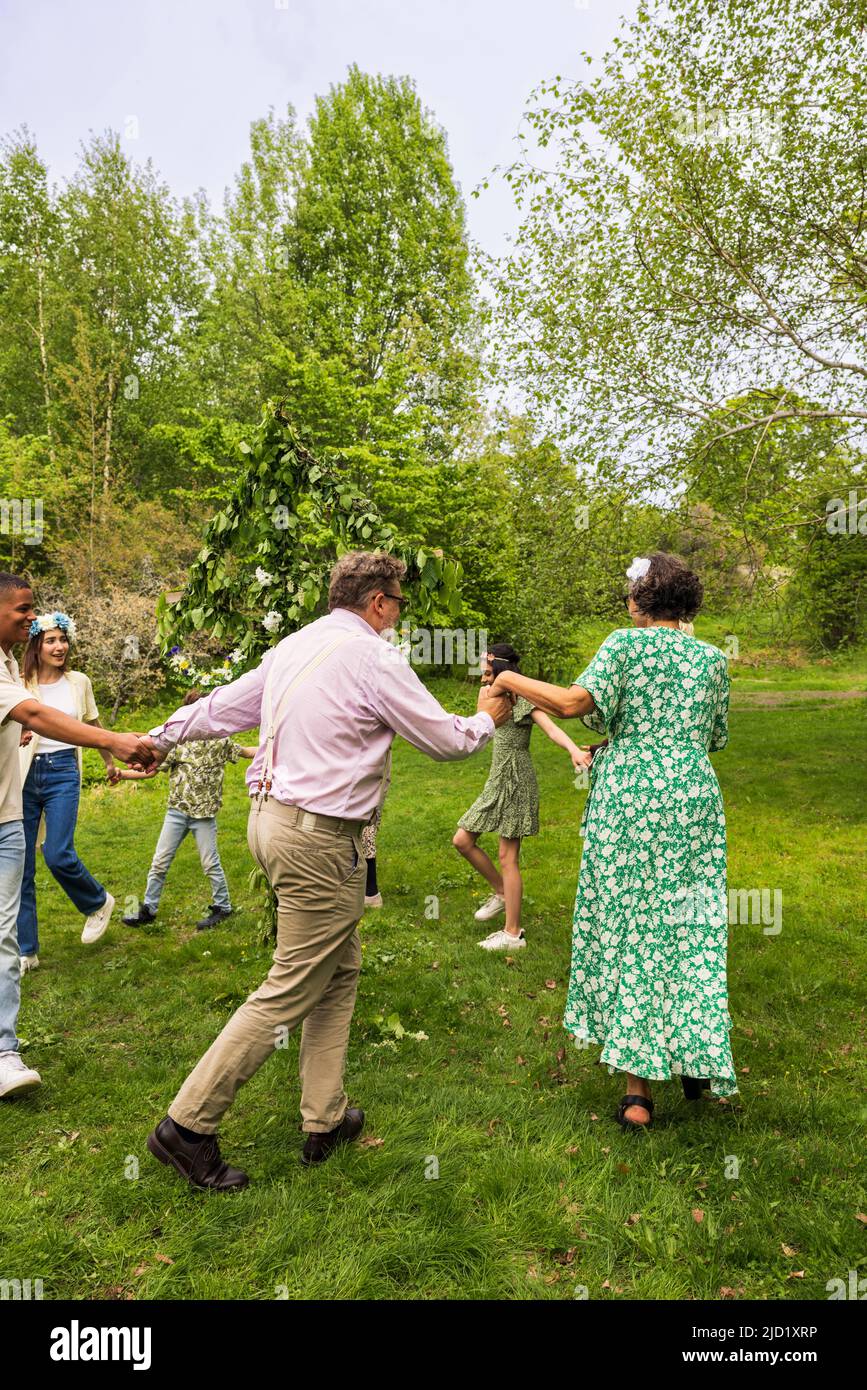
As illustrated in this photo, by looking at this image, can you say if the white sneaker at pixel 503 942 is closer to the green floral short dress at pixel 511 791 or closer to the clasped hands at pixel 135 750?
the green floral short dress at pixel 511 791

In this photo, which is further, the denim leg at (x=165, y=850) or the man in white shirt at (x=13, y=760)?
the denim leg at (x=165, y=850)

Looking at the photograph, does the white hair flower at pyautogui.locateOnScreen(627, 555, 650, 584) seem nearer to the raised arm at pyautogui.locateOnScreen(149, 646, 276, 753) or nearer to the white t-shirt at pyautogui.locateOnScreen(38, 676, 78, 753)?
the raised arm at pyautogui.locateOnScreen(149, 646, 276, 753)

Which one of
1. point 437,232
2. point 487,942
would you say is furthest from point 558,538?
point 437,232

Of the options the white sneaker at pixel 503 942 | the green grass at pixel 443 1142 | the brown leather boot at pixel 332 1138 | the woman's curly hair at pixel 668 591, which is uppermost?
the woman's curly hair at pixel 668 591

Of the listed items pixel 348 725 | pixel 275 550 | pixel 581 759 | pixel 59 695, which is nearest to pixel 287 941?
pixel 348 725

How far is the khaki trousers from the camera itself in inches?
114

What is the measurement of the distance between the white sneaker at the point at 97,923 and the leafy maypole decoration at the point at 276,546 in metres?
2.46

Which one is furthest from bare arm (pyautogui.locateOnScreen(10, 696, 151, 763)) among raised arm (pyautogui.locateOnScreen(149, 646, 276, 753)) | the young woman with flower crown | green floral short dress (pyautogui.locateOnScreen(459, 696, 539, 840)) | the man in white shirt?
green floral short dress (pyautogui.locateOnScreen(459, 696, 539, 840))

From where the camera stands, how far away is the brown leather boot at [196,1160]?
9.76 feet

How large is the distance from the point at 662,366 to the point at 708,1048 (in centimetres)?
1043

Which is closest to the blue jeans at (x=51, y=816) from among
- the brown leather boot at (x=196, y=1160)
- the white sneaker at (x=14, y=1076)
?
the white sneaker at (x=14, y=1076)

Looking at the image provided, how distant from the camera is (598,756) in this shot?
12.0ft

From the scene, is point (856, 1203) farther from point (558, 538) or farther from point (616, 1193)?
point (558, 538)

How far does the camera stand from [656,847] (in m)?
3.41
